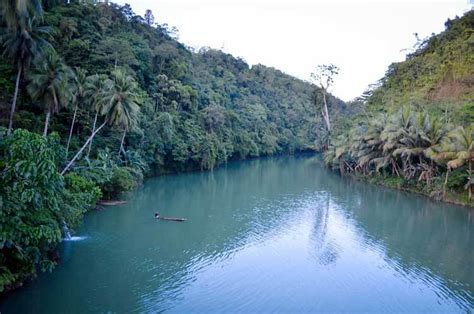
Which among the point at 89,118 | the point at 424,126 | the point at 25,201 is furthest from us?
the point at 424,126

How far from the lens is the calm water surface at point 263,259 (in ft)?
44.4

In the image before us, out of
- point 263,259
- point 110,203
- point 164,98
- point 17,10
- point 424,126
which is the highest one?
point 17,10

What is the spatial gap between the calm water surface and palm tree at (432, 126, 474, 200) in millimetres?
3116

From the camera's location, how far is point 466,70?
41688 millimetres

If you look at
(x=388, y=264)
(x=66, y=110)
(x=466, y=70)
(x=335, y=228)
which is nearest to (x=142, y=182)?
(x=66, y=110)

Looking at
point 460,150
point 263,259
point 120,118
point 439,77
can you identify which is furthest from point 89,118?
point 439,77

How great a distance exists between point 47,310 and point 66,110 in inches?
897

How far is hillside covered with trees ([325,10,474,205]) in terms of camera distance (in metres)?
29.6

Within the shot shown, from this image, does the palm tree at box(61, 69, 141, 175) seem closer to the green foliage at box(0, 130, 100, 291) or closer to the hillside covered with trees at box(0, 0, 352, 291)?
the hillside covered with trees at box(0, 0, 352, 291)

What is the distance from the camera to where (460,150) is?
27.4 metres

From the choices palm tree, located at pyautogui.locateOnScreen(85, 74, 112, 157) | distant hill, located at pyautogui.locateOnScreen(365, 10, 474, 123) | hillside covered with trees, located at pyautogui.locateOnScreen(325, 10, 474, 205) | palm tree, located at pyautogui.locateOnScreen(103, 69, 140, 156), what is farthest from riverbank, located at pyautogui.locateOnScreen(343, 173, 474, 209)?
palm tree, located at pyautogui.locateOnScreen(85, 74, 112, 157)

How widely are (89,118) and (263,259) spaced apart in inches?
821

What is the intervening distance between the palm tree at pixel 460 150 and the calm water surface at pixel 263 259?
123 inches

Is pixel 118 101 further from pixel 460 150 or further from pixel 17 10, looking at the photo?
pixel 460 150
